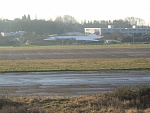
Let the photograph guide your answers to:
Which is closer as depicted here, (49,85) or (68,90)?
(68,90)

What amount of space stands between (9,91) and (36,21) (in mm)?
169749

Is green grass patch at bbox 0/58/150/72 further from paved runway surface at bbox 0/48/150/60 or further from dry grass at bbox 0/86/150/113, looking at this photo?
dry grass at bbox 0/86/150/113

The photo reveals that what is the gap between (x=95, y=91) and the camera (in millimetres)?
17609

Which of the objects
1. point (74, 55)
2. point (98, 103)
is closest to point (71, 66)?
point (98, 103)

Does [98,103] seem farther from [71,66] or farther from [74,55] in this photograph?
[74,55]

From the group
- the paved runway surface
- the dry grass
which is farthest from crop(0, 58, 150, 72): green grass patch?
the dry grass

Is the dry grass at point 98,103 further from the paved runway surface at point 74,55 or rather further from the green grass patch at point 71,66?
the paved runway surface at point 74,55

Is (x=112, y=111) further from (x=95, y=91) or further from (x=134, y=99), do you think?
(x=95, y=91)

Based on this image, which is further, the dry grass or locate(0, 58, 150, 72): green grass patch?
locate(0, 58, 150, 72): green grass patch

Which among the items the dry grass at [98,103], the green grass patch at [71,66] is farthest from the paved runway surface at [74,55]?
the dry grass at [98,103]

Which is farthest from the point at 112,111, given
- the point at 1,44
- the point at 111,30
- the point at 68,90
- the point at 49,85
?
the point at 111,30

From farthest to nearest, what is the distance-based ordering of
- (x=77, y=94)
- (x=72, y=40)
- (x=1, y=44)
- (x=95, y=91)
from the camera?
(x=72, y=40) < (x=1, y=44) < (x=95, y=91) < (x=77, y=94)

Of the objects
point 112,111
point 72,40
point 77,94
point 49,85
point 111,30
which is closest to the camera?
point 112,111

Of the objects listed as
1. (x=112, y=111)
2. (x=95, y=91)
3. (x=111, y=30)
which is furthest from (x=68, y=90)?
(x=111, y=30)
